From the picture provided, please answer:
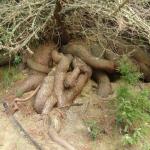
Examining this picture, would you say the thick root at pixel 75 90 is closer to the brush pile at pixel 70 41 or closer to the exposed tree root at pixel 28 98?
the brush pile at pixel 70 41

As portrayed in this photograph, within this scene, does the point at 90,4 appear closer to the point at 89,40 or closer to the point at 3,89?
the point at 89,40

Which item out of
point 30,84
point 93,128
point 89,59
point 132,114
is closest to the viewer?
point 132,114

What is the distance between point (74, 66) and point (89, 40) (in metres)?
0.43

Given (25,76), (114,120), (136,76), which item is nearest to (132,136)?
(114,120)

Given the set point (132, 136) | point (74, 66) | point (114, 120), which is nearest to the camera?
point (132, 136)

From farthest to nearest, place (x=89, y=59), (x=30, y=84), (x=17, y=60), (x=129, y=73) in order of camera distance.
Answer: (x=17, y=60), (x=89, y=59), (x=30, y=84), (x=129, y=73)

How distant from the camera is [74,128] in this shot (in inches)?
178

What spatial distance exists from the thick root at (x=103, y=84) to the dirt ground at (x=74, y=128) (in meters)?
0.09

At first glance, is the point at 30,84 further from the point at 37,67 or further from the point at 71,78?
the point at 71,78

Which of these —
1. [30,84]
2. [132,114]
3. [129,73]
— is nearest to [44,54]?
[30,84]

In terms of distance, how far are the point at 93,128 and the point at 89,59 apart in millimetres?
960

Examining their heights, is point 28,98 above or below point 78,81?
below

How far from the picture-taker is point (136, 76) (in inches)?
186

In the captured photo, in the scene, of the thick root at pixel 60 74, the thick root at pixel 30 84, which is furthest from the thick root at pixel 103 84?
the thick root at pixel 30 84
